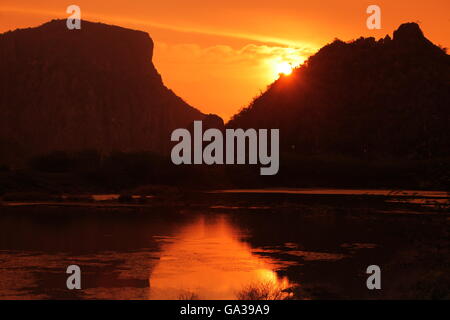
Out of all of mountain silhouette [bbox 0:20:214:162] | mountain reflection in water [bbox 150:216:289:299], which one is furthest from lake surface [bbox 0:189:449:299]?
mountain silhouette [bbox 0:20:214:162]

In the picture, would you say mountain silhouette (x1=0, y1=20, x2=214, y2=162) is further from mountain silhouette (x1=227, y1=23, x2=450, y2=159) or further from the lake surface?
the lake surface

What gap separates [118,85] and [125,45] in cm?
2298

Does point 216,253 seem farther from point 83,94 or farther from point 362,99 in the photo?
point 83,94

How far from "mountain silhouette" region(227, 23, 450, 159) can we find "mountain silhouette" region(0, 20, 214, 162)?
1134 inches

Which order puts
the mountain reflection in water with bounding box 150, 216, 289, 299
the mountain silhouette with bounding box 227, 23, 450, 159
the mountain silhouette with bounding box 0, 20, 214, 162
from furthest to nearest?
the mountain silhouette with bounding box 0, 20, 214, 162
the mountain silhouette with bounding box 227, 23, 450, 159
the mountain reflection in water with bounding box 150, 216, 289, 299

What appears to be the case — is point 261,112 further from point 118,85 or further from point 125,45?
point 125,45

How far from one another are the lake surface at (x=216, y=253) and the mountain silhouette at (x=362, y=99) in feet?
205

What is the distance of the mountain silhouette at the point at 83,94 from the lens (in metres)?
141

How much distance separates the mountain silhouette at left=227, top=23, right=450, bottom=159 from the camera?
110m

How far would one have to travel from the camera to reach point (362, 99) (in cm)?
12419

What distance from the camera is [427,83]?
116 meters

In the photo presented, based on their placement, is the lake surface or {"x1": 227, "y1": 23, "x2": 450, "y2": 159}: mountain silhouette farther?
{"x1": 227, "y1": 23, "x2": 450, "y2": 159}: mountain silhouette

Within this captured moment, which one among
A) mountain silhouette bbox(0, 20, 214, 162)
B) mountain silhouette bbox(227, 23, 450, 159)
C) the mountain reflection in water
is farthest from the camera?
mountain silhouette bbox(0, 20, 214, 162)
